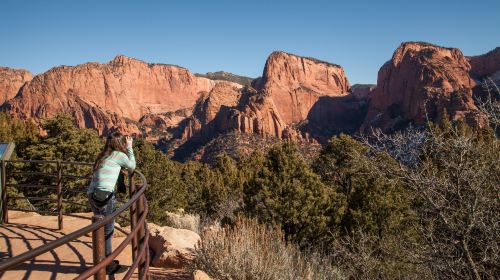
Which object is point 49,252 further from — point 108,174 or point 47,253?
point 108,174

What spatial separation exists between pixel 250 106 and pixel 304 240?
103553mm

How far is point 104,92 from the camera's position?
164 meters

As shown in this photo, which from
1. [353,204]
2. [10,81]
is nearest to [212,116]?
[10,81]

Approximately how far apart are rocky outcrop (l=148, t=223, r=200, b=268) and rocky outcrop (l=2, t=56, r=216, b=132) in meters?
137

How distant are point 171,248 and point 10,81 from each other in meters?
188

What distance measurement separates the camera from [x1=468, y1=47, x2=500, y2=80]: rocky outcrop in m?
119

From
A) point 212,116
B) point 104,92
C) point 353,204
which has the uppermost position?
point 104,92

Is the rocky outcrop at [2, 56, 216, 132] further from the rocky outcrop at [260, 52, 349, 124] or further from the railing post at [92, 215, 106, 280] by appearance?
the railing post at [92, 215, 106, 280]

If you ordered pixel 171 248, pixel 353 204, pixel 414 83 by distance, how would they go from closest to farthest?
pixel 171 248
pixel 353 204
pixel 414 83

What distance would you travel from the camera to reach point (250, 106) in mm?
119375

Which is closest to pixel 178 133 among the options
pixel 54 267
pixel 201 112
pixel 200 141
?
pixel 201 112

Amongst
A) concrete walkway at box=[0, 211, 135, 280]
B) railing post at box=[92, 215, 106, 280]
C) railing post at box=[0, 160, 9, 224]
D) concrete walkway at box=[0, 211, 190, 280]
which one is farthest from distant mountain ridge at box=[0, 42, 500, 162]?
railing post at box=[92, 215, 106, 280]

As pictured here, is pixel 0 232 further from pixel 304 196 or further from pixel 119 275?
pixel 304 196

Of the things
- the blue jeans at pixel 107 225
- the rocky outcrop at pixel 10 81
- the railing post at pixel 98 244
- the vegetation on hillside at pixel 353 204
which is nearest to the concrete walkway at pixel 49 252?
the blue jeans at pixel 107 225
